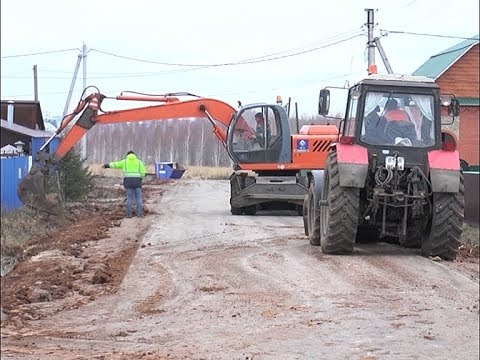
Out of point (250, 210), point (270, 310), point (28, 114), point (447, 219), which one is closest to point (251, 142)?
point (250, 210)

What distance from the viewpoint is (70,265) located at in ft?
36.1

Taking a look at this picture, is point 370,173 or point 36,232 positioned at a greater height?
point 370,173

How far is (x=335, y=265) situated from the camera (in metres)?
10.9

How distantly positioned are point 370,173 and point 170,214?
8.81m

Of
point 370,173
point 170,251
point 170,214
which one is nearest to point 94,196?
point 170,214

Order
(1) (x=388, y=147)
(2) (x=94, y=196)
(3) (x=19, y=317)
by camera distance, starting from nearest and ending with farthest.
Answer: (3) (x=19, y=317)
(1) (x=388, y=147)
(2) (x=94, y=196)

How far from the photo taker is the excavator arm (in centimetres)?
1773

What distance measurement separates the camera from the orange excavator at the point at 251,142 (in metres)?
18.6

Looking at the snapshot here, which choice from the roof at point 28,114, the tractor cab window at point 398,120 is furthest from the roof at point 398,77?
the roof at point 28,114

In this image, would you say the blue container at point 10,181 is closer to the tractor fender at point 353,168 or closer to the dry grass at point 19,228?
the dry grass at point 19,228

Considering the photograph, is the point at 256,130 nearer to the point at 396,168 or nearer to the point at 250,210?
the point at 250,210

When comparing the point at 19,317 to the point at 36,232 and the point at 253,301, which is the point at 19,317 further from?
the point at 36,232

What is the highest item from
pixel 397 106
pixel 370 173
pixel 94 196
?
pixel 397 106

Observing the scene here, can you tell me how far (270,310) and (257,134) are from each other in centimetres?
1121
